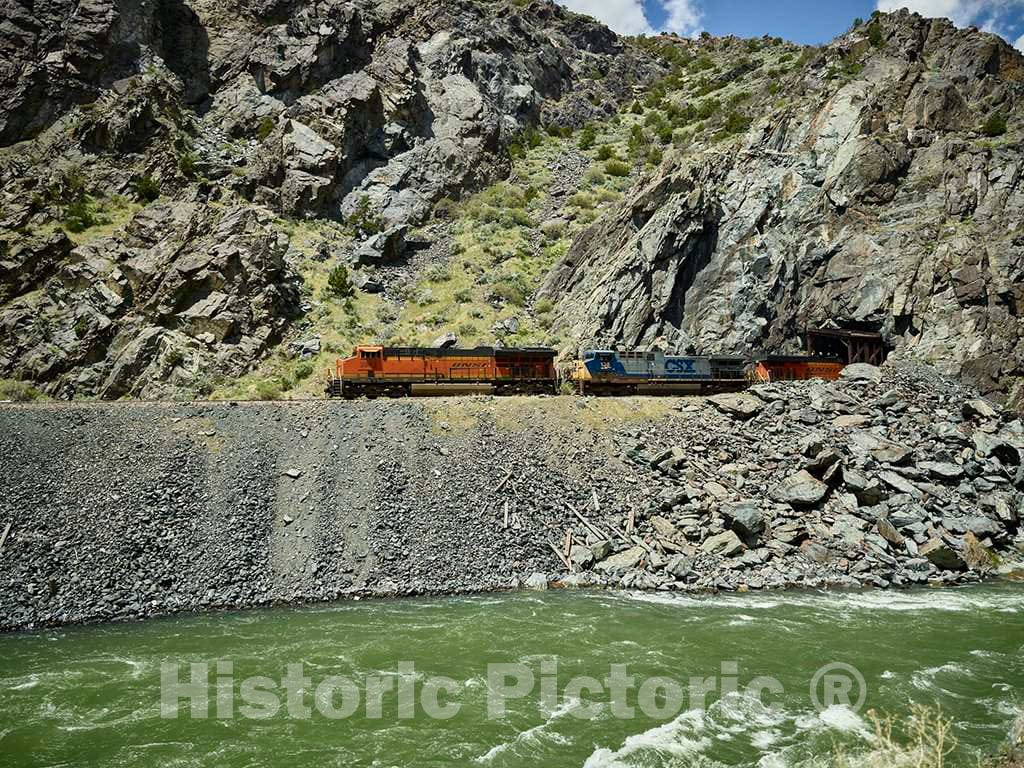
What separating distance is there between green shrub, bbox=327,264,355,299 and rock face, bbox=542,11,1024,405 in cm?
1515

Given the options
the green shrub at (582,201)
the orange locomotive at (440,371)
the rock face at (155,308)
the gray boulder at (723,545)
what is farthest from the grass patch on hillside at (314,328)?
the gray boulder at (723,545)

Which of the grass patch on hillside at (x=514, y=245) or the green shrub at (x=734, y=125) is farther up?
the green shrub at (x=734, y=125)

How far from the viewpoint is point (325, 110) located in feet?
182

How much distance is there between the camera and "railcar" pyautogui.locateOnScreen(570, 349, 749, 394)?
101ft

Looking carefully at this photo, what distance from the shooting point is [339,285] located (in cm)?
4322

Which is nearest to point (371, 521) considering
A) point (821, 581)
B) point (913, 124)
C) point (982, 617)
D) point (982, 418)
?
point (821, 581)

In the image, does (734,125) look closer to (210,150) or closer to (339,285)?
(339,285)

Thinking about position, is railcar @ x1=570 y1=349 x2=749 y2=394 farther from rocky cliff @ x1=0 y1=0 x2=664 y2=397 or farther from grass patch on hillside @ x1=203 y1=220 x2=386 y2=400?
rocky cliff @ x1=0 y1=0 x2=664 y2=397

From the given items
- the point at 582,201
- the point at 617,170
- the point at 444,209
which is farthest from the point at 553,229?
the point at 617,170

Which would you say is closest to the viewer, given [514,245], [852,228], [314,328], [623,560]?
[623,560]

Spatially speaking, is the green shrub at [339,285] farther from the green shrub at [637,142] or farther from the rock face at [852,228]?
the green shrub at [637,142]

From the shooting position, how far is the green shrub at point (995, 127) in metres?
35.1

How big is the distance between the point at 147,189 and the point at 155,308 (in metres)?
14.1

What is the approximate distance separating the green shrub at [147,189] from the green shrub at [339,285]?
14.4m
